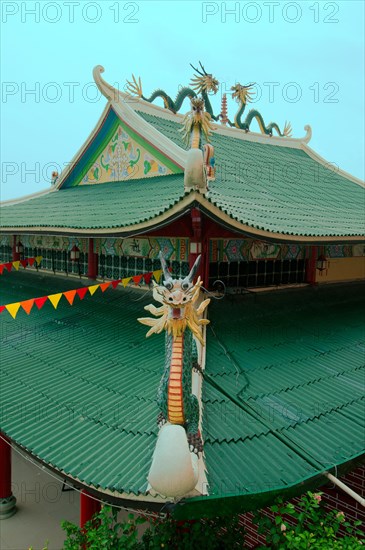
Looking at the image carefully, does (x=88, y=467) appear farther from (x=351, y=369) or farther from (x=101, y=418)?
(x=351, y=369)

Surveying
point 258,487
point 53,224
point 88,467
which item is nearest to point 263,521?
point 258,487

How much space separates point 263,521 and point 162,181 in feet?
21.7

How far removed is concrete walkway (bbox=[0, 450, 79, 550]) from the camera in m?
7.14

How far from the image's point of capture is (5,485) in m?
7.73

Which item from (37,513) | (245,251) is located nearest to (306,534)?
(245,251)

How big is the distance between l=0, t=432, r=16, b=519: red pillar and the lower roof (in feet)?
5.92

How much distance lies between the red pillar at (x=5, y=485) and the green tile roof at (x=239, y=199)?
14.1 feet

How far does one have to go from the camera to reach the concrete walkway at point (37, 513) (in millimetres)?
7137

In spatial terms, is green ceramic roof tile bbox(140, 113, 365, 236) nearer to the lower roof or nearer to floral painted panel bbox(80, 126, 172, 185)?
floral painted panel bbox(80, 126, 172, 185)

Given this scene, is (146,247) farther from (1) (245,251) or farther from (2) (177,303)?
(2) (177,303)

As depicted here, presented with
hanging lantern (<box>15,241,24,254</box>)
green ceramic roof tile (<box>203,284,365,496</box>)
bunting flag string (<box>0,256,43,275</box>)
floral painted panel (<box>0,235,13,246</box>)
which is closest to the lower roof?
green ceramic roof tile (<box>203,284,365,496</box>)

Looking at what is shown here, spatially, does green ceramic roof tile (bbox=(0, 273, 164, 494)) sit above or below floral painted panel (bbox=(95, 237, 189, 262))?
below

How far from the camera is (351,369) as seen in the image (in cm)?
684

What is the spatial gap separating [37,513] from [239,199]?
7.05 metres
